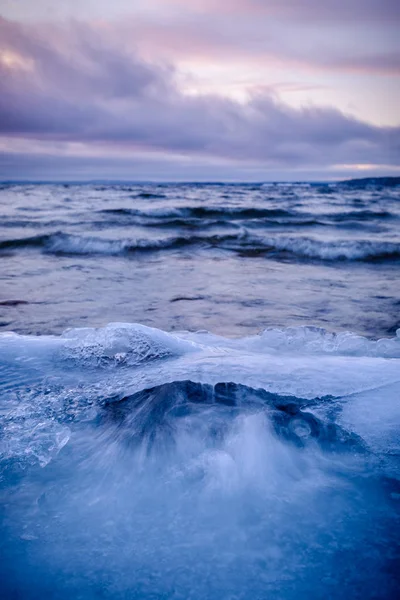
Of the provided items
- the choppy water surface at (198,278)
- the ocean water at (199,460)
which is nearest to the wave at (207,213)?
the choppy water surface at (198,278)

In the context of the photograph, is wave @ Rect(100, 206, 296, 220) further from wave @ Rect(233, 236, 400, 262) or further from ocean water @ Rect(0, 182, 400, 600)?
ocean water @ Rect(0, 182, 400, 600)

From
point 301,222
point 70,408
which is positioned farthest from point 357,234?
point 70,408

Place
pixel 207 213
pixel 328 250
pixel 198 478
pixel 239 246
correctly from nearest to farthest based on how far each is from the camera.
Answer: pixel 198 478
pixel 328 250
pixel 239 246
pixel 207 213

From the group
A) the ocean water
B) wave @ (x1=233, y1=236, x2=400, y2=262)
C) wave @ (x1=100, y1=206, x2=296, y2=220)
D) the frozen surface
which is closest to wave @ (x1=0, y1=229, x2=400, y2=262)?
wave @ (x1=233, y1=236, x2=400, y2=262)

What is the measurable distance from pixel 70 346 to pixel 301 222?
13.7 meters

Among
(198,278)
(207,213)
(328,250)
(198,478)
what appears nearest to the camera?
(198,478)

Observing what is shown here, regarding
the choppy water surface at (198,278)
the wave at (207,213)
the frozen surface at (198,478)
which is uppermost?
the wave at (207,213)

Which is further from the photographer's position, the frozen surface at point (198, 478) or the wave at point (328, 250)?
the wave at point (328, 250)

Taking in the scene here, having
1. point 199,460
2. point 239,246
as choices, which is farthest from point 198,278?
point 199,460

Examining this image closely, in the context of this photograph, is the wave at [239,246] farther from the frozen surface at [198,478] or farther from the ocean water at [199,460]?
the frozen surface at [198,478]

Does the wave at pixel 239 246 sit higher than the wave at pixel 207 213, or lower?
lower

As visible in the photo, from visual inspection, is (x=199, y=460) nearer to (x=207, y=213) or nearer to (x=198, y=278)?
(x=198, y=278)

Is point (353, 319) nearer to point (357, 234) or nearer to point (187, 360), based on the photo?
point (187, 360)

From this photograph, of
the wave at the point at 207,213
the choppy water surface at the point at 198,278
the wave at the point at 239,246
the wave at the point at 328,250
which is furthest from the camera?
the wave at the point at 207,213
